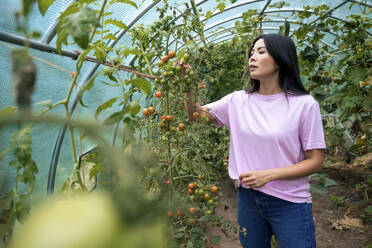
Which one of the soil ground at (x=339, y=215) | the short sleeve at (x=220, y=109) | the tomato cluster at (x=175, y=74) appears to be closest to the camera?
the tomato cluster at (x=175, y=74)

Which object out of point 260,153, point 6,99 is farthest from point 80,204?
point 6,99

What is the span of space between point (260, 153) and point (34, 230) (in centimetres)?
156

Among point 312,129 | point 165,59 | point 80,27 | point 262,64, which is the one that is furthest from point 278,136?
point 80,27

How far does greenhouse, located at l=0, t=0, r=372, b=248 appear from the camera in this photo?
0.50ft

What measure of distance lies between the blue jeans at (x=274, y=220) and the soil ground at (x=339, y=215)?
885 mm

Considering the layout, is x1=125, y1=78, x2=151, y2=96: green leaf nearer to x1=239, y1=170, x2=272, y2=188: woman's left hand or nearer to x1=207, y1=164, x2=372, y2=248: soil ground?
x1=239, y1=170, x2=272, y2=188: woman's left hand

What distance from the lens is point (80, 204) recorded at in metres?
0.16

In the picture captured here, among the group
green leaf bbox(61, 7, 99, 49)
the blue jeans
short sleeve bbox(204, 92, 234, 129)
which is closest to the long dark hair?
short sleeve bbox(204, 92, 234, 129)

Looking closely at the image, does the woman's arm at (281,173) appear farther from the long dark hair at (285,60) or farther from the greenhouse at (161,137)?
the long dark hair at (285,60)

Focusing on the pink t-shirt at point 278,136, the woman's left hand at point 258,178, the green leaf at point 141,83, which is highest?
the green leaf at point 141,83

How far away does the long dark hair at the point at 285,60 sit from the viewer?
63.0 inches

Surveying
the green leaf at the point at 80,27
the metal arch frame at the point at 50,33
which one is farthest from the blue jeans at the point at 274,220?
the metal arch frame at the point at 50,33

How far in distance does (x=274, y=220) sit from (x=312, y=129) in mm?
569

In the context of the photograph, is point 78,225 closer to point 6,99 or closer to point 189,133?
point 189,133
